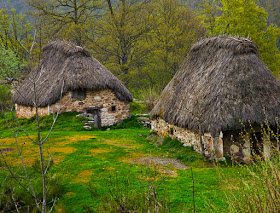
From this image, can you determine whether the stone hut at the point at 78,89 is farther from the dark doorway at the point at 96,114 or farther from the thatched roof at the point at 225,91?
the thatched roof at the point at 225,91

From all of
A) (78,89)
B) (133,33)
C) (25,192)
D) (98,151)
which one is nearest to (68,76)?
(78,89)

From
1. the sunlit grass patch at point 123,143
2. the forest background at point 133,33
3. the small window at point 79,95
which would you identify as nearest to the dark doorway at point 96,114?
the small window at point 79,95

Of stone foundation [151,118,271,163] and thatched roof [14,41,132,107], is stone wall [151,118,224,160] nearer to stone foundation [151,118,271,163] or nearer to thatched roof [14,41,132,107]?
stone foundation [151,118,271,163]

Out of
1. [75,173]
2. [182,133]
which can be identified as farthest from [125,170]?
[182,133]

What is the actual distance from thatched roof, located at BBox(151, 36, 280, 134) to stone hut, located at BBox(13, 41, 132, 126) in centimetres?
693

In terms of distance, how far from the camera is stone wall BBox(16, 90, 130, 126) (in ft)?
74.6

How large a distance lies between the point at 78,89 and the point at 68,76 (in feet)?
3.07

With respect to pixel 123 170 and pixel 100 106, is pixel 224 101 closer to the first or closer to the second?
pixel 123 170

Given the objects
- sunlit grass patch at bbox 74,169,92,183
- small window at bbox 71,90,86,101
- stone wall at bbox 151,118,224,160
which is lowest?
sunlit grass patch at bbox 74,169,92,183

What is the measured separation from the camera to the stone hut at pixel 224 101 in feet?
44.6

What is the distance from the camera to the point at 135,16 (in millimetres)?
33250

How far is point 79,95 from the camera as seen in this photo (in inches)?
909

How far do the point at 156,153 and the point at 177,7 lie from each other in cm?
1968

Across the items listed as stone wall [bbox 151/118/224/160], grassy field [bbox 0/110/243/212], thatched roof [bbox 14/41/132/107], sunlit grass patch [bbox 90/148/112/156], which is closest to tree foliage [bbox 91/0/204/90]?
thatched roof [bbox 14/41/132/107]
